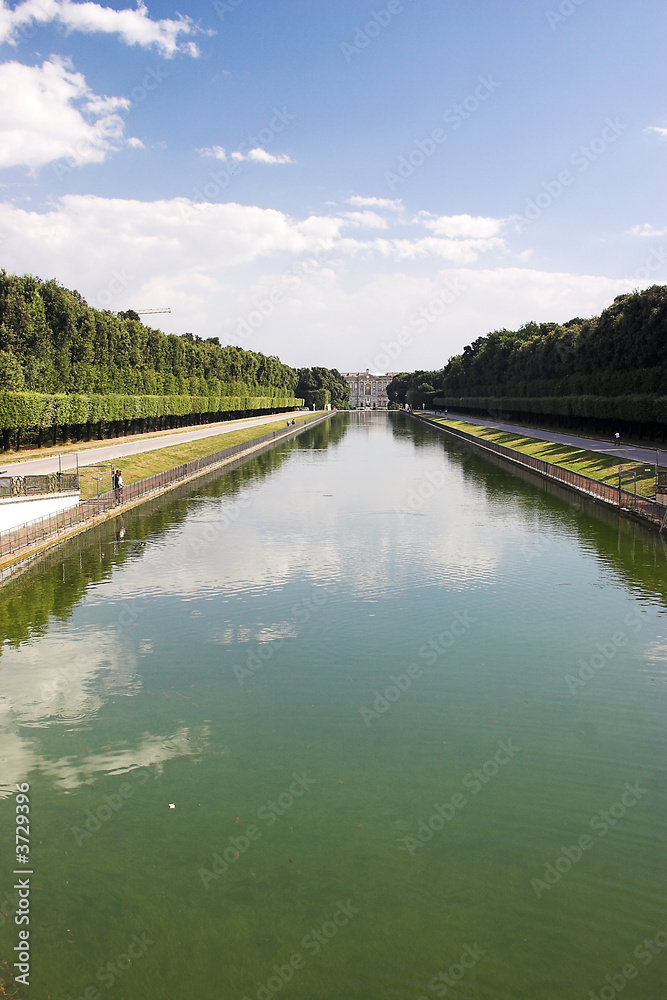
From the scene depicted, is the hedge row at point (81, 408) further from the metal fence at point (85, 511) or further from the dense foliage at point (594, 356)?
the dense foliage at point (594, 356)

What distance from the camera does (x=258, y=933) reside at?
6414 millimetres

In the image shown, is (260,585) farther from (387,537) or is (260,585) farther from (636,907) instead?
(636,907)

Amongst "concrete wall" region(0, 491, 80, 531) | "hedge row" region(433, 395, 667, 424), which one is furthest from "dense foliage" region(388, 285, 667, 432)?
"concrete wall" region(0, 491, 80, 531)

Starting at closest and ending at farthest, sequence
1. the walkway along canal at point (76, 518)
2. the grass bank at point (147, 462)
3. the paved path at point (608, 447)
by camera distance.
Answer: the walkway along canal at point (76, 518) < the grass bank at point (147, 462) < the paved path at point (608, 447)

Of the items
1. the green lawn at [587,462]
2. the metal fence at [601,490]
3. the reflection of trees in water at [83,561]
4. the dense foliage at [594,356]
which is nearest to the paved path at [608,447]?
the green lawn at [587,462]

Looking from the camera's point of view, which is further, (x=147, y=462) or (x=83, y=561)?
(x=147, y=462)

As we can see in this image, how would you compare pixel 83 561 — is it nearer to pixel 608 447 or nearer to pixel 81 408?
pixel 81 408

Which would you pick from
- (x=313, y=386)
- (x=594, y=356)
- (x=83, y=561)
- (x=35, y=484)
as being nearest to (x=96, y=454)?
(x=35, y=484)

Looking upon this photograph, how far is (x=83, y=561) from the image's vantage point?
20.1 m

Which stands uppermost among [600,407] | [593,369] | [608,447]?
[593,369]

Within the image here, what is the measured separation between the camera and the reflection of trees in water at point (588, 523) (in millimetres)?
19062

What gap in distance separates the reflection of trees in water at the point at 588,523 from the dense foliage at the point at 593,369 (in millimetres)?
11727

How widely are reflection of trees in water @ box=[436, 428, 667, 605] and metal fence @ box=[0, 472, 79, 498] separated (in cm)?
1462

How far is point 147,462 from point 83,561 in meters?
20.0
